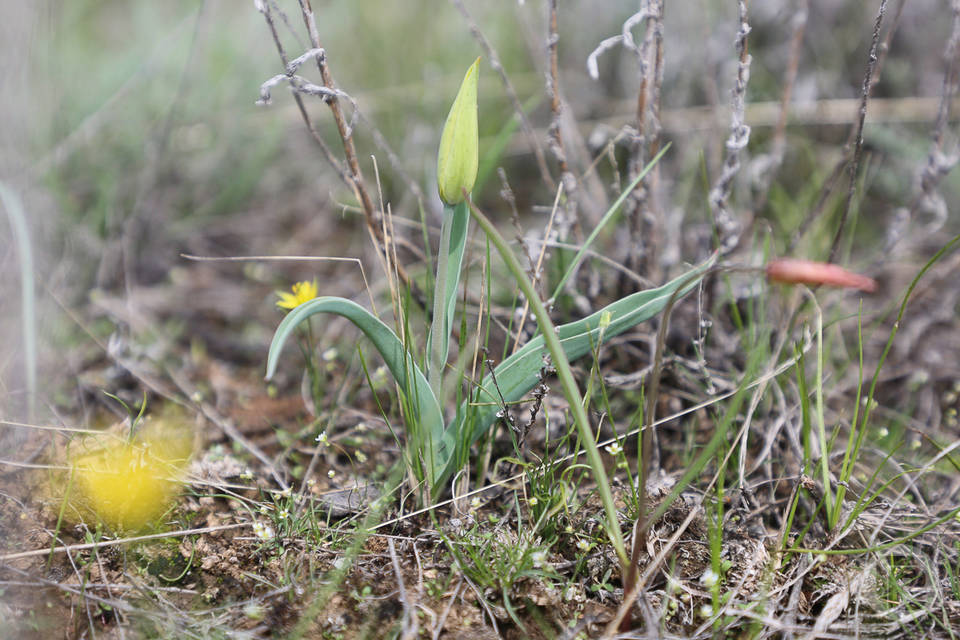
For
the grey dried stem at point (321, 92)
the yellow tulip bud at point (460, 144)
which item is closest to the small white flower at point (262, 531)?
the grey dried stem at point (321, 92)

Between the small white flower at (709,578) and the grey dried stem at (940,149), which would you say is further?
the grey dried stem at (940,149)

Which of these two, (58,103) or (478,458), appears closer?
(478,458)

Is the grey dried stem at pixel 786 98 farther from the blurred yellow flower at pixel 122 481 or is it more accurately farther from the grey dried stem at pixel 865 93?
the blurred yellow flower at pixel 122 481

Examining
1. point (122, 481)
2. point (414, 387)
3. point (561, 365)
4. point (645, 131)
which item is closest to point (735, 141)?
point (645, 131)

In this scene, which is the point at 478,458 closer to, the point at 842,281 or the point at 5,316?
the point at 842,281

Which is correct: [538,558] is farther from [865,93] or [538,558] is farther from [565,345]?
[865,93]

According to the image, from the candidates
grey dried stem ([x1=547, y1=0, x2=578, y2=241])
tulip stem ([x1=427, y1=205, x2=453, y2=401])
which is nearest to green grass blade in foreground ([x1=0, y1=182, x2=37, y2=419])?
tulip stem ([x1=427, y1=205, x2=453, y2=401])

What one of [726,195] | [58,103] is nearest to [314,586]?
[726,195]

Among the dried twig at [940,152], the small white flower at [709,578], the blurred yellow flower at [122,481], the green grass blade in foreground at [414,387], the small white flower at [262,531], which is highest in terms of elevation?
the dried twig at [940,152]
